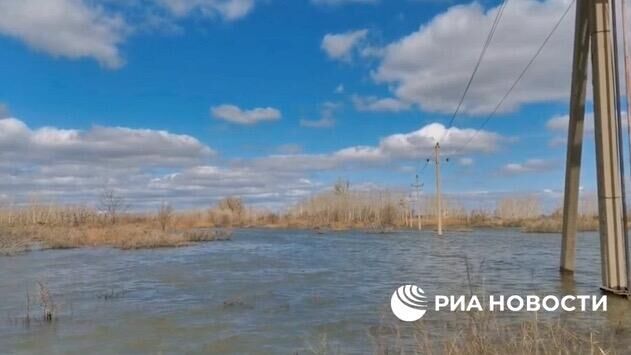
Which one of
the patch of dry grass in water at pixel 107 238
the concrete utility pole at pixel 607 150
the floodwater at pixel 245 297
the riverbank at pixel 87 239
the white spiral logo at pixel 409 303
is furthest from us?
the patch of dry grass in water at pixel 107 238

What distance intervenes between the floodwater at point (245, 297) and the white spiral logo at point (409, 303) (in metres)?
0.27

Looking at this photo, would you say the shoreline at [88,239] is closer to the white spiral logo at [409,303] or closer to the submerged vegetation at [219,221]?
the submerged vegetation at [219,221]

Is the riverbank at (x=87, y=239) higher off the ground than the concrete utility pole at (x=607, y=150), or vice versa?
the concrete utility pole at (x=607, y=150)

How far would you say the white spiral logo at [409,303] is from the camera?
10.8 metres

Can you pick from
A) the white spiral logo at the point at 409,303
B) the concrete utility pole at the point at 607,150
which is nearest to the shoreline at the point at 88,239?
the white spiral logo at the point at 409,303

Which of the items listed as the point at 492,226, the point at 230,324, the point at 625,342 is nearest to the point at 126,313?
the point at 230,324

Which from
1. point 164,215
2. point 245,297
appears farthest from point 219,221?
point 245,297

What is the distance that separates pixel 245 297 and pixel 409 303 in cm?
418

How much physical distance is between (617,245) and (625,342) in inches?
178

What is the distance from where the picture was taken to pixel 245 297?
14.1 metres

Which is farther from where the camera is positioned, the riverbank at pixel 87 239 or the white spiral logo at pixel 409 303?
the riverbank at pixel 87 239

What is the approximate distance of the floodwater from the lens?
367 inches

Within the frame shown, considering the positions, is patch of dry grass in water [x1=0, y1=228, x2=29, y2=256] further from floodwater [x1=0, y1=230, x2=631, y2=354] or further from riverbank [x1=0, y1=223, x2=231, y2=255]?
floodwater [x1=0, y1=230, x2=631, y2=354]

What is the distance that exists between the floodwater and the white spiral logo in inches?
10.7
